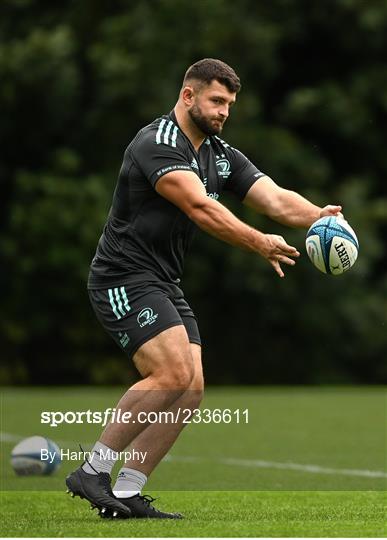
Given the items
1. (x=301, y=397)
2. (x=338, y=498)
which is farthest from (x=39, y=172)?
(x=338, y=498)

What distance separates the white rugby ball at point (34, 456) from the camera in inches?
331

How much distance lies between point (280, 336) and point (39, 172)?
5685 mm

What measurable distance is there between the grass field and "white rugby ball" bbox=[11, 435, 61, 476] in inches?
3.7

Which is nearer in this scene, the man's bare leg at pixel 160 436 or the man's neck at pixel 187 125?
the man's bare leg at pixel 160 436

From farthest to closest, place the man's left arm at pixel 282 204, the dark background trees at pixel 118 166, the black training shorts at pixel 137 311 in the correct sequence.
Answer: the dark background trees at pixel 118 166 < the man's left arm at pixel 282 204 < the black training shorts at pixel 137 311

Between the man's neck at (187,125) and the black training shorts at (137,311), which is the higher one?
the man's neck at (187,125)

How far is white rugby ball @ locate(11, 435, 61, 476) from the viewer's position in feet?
27.6

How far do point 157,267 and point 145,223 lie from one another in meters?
0.24

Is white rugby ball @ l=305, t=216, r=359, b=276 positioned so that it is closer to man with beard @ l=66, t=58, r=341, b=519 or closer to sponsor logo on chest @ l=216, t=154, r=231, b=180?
man with beard @ l=66, t=58, r=341, b=519

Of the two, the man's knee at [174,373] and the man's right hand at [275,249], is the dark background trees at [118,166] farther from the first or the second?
the man's right hand at [275,249]

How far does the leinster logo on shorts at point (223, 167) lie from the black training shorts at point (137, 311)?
2.40 ft

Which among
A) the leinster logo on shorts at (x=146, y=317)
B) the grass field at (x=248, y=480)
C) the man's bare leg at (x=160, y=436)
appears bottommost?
the grass field at (x=248, y=480)

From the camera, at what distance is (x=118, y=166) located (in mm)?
23000

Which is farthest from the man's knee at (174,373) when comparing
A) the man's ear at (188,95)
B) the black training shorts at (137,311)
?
the man's ear at (188,95)
